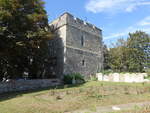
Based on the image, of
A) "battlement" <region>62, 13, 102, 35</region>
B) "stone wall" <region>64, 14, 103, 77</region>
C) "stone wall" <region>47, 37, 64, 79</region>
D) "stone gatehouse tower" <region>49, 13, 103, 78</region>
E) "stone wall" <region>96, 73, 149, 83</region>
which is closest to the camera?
"stone wall" <region>96, 73, 149, 83</region>

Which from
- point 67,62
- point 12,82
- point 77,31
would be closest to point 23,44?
point 12,82

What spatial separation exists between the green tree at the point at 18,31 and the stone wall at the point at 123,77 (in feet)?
31.7

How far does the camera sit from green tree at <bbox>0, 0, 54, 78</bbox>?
11266mm

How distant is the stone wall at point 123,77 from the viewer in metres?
17.1

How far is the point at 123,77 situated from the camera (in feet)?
61.0

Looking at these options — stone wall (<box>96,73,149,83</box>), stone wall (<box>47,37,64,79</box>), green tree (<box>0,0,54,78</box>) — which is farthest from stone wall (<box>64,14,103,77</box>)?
green tree (<box>0,0,54,78</box>)

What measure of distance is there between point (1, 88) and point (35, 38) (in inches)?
208

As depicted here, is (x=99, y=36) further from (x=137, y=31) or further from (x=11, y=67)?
(x=11, y=67)

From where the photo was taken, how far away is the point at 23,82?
1388 cm

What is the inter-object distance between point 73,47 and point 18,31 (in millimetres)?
8261

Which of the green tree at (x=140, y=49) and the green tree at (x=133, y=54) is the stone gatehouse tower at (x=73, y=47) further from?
the green tree at (x=140, y=49)

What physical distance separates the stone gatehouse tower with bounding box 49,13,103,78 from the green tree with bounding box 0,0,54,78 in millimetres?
3635

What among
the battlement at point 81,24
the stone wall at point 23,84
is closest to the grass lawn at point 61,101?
the stone wall at point 23,84

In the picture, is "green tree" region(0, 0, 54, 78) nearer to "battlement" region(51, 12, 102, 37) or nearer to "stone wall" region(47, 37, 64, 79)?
"stone wall" region(47, 37, 64, 79)
